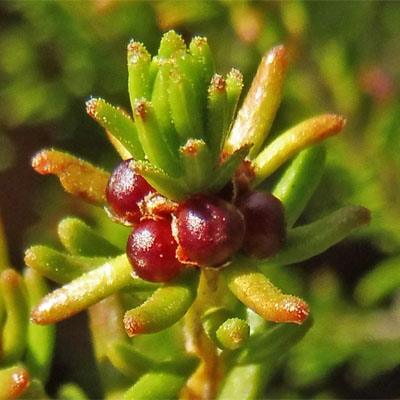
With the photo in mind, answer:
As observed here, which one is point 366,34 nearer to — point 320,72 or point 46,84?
point 320,72

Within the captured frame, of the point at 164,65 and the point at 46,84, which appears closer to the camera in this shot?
the point at 164,65

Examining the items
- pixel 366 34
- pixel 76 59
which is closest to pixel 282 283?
pixel 366 34

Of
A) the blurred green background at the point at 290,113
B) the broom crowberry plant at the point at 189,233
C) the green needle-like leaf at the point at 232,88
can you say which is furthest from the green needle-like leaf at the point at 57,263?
the blurred green background at the point at 290,113

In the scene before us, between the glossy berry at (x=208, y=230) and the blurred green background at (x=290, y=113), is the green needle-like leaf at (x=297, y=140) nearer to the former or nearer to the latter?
the glossy berry at (x=208, y=230)

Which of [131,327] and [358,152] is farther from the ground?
[358,152]

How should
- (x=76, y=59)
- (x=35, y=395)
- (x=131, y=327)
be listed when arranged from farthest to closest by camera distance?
→ (x=76, y=59)
(x=35, y=395)
(x=131, y=327)

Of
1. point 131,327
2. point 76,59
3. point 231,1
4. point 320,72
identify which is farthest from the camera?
point 76,59

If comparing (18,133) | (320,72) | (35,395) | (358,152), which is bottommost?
(35,395)
